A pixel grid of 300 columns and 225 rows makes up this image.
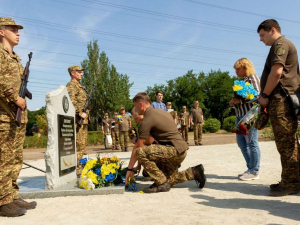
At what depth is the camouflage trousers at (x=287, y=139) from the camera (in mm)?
4012

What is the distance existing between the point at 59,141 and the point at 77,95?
5.38 feet

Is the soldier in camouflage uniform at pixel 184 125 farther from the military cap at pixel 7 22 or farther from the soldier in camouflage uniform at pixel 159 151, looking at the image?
the military cap at pixel 7 22

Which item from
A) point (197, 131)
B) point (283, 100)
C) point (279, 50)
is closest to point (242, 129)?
point (283, 100)

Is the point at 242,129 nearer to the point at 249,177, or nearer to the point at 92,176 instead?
the point at 249,177

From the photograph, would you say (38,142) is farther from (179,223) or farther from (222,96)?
(222,96)

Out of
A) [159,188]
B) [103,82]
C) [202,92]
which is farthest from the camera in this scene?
[202,92]

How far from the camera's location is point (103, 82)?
4716 centimetres

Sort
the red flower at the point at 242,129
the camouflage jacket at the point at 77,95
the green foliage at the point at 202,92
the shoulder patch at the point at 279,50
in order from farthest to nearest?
the green foliage at the point at 202,92 < the camouflage jacket at the point at 77,95 < the red flower at the point at 242,129 < the shoulder patch at the point at 279,50

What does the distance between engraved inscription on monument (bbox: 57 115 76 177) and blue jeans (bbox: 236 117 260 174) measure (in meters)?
3.09

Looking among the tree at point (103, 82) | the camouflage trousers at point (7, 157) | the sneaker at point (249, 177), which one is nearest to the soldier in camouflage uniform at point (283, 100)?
the sneaker at point (249, 177)

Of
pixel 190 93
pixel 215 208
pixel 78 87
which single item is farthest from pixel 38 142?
pixel 190 93

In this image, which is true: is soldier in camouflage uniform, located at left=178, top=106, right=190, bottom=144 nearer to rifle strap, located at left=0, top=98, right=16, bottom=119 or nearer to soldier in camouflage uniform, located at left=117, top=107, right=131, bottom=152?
soldier in camouflage uniform, located at left=117, top=107, right=131, bottom=152

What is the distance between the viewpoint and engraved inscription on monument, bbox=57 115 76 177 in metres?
5.22

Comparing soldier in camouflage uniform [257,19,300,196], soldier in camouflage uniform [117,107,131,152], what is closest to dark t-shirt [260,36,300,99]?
soldier in camouflage uniform [257,19,300,196]
